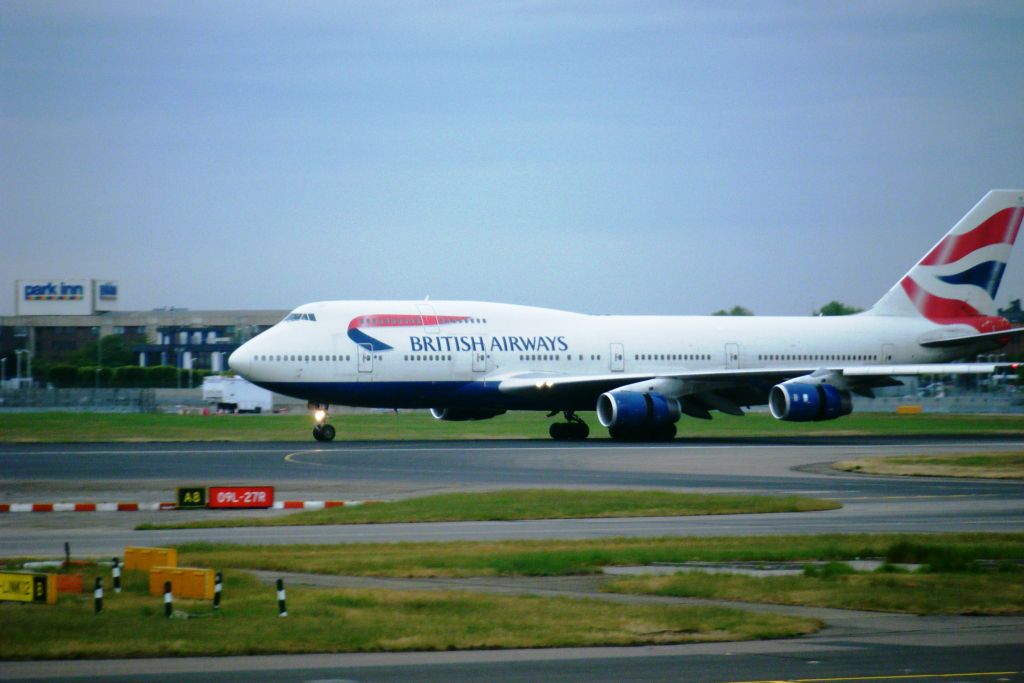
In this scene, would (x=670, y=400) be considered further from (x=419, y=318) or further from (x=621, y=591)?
(x=621, y=591)

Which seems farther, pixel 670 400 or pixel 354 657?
pixel 670 400

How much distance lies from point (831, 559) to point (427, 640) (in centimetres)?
904

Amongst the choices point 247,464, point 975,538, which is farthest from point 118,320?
point 975,538

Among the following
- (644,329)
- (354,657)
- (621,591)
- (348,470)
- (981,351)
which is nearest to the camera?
(354,657)

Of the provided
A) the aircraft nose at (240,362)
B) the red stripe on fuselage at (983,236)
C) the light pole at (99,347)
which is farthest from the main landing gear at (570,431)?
the light pole at (99,347)

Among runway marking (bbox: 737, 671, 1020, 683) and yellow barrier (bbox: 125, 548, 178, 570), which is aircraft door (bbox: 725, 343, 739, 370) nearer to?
yellow barrier (bbox: 125, 548, 178, 570)

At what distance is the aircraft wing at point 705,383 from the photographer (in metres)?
53.5

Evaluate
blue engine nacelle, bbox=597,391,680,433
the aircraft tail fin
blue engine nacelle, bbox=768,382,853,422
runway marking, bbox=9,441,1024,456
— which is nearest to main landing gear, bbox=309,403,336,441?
runway marking, bbox=9,441,1024,456

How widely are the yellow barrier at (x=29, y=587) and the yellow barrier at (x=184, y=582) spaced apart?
1421 mm

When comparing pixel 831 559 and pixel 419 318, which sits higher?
pixel 419 318

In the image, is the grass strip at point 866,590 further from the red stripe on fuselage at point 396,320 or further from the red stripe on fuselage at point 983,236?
the red stripe on fuselage at point 983,236

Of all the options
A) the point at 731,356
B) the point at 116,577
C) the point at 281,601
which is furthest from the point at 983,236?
the point at 281,601

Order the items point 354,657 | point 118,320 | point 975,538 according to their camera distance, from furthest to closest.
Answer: point 118,320 → point 975,538 → point 354,657

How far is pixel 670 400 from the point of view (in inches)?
2125
